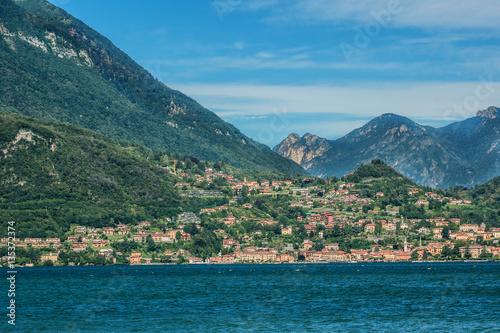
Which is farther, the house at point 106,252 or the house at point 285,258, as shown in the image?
the house at point 285,258

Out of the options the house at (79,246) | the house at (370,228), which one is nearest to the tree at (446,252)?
the house at (370,228)

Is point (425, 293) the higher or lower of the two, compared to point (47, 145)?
lower

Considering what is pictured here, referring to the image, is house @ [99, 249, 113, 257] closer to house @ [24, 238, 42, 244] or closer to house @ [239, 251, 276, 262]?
house @ [24, 238, 42, 244]

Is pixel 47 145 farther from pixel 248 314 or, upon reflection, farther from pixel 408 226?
pixel 248 314

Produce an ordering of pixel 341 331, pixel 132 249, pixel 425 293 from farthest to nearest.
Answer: pixel 132 249
pixel 425 293
pixel 341 331

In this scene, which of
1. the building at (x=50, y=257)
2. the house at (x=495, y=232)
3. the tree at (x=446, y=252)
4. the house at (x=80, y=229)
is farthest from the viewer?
the house at (x=495, y=232)

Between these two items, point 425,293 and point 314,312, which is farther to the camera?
point 425,293

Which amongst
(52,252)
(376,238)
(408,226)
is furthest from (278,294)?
(408,226)

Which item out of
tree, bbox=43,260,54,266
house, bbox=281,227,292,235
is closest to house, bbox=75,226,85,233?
tree, bbox=43,260,54,266

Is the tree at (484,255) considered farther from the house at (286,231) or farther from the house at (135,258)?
the house at (135,258)

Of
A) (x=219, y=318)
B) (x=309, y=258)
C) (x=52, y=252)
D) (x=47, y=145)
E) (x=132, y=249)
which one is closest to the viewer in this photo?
(x=219, y=318)
